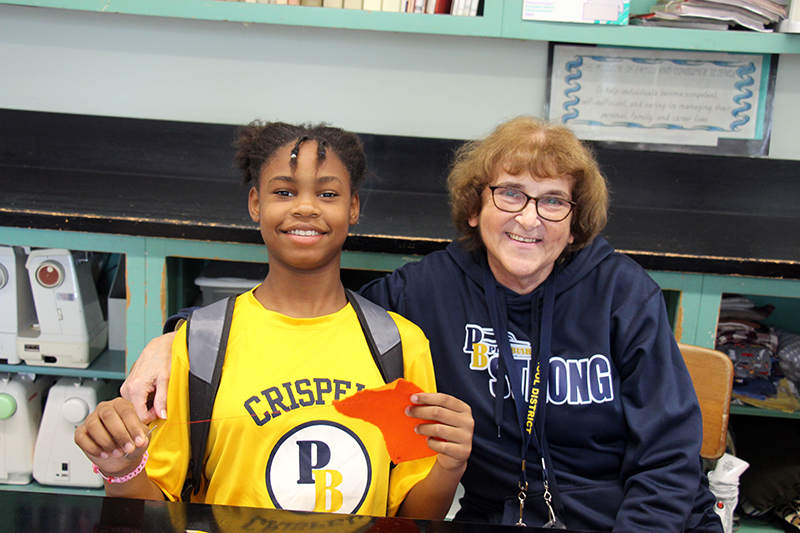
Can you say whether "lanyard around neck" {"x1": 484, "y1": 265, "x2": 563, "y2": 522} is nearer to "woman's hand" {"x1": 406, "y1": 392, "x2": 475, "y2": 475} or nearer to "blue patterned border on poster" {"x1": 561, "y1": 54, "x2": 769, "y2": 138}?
"woman's hand" {"x1": 406, "y1": 392, "x2": 475, "y2": 475}

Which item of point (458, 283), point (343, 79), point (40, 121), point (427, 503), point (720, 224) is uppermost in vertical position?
point (343, 79)

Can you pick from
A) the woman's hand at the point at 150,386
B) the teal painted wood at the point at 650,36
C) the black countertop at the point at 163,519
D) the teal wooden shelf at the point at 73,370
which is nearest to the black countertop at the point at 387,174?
the teal painted wood at the point at 650,36

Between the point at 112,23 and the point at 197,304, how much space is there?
3.82ft

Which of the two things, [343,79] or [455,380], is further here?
[343,79]

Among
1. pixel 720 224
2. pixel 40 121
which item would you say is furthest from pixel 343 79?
pixel 720 224

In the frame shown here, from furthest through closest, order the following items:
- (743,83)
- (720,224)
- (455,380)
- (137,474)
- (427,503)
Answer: (743,83) < (720,224) < (455,380) < (427,503) < (137,474)

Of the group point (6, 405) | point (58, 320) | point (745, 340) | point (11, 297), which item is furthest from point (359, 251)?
point (745, 340)

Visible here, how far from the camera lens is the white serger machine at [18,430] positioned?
1805 mm

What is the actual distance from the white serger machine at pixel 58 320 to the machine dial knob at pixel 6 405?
12 cm

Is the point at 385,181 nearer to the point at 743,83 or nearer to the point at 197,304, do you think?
the point at 197,304

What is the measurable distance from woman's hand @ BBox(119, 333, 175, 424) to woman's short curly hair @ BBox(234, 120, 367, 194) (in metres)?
0.36

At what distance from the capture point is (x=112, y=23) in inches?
88.1

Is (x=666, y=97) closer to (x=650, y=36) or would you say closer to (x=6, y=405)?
(x=650, y=36)

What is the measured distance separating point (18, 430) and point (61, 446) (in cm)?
14
